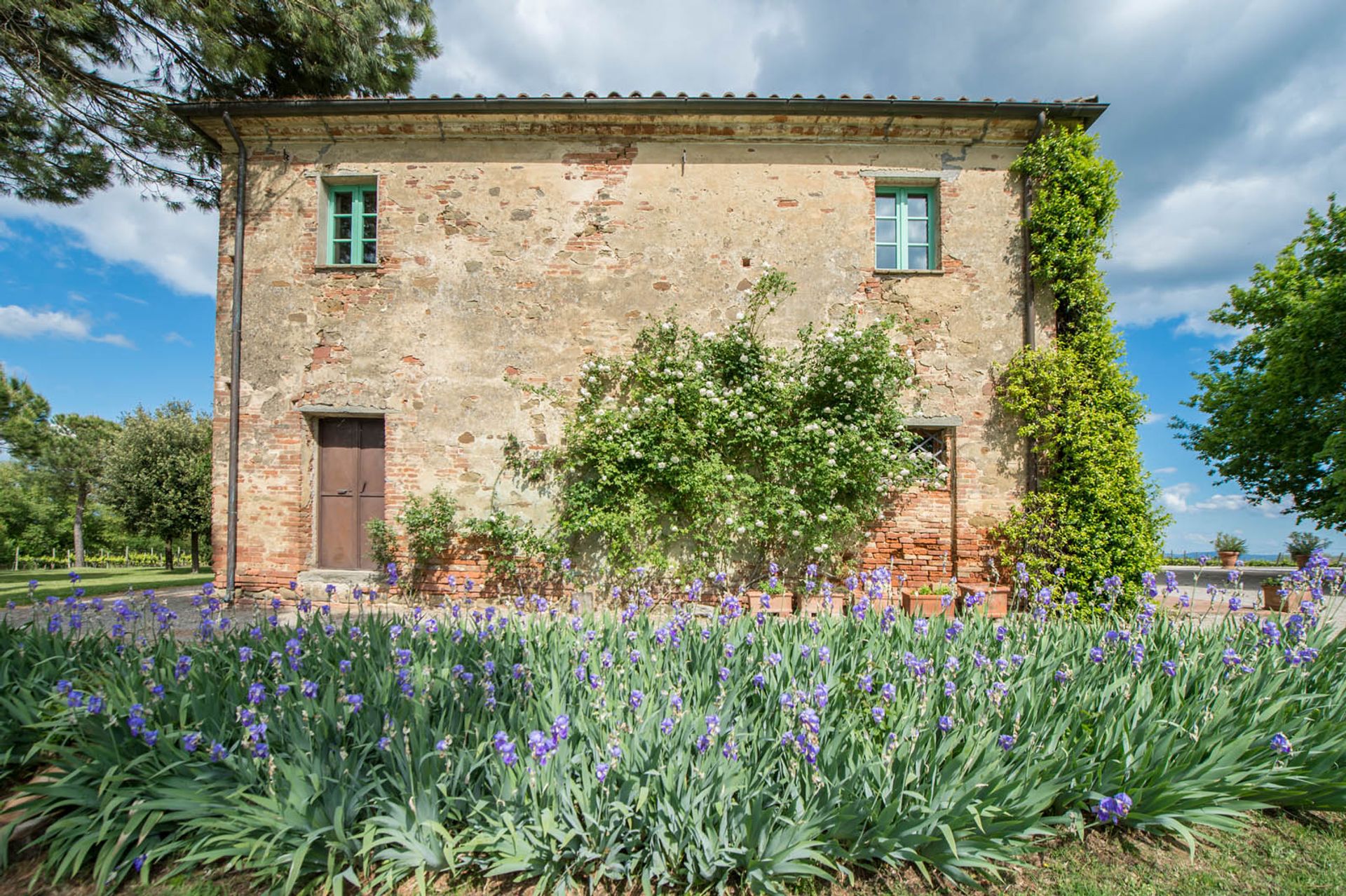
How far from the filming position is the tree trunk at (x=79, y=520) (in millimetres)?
23797

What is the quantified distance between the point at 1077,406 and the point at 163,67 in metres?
12.5

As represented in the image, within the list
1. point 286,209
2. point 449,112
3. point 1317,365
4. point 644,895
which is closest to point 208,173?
point 286,209

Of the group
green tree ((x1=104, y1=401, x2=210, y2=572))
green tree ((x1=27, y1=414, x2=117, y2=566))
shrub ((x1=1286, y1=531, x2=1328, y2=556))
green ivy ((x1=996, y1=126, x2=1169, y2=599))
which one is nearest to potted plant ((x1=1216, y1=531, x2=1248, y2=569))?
shrub ((x1=1286, y1=531, x2=1328, y2=556))

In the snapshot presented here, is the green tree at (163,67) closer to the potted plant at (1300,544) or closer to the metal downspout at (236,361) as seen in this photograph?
the metal downspout at (236,361)

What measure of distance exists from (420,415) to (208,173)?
6.05 metres

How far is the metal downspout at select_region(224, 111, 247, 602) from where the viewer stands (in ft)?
23.8

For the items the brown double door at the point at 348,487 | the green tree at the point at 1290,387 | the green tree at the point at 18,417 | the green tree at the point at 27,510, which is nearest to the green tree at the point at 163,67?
the brown double door at the point at 348,487

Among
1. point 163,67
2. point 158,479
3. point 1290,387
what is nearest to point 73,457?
point 158,479

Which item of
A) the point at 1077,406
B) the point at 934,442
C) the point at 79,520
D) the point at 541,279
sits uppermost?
the point at 541,279

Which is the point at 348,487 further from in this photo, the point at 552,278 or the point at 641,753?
the point at 641,753

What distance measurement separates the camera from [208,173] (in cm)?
905

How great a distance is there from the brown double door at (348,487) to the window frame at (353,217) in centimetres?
222

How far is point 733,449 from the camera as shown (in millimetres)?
7051

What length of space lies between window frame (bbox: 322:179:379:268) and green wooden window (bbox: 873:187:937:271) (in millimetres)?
6743
